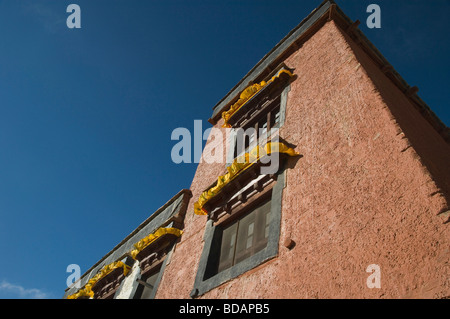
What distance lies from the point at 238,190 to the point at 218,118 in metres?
5.56

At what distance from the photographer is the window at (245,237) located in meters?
5.75

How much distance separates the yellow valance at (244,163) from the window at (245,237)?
2.66ft

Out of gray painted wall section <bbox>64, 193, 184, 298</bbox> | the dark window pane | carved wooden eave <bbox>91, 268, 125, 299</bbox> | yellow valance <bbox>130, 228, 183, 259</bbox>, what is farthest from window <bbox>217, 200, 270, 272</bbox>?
carved wooden eave <bbox>91, 268, 125, 299</bbox>

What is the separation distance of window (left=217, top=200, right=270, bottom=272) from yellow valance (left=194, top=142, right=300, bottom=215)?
81 cm

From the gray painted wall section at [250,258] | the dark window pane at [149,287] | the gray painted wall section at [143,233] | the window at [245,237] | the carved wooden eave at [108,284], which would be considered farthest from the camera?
the carved wooden eave at [108,284]

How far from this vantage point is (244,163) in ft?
22.0

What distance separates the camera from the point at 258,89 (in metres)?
9.45

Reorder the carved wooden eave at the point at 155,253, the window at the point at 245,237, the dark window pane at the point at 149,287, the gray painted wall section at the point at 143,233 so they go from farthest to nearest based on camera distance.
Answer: the gray painted wall section at the point at 143,233, the carved wooden eave at the point at 155,253, the dark window pane at the point at 149,287, the window at the point at 245,237

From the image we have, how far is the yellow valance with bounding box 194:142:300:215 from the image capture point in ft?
19.8

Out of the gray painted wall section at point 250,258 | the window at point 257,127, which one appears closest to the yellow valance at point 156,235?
the gray painted wall section at point 250,258

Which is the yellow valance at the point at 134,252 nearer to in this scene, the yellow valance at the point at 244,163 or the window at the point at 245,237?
the yellow valance at the point at 244,163

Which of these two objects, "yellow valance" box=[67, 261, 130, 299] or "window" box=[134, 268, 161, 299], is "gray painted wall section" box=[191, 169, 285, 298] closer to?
"window" box=[134, 268, 161, 299]

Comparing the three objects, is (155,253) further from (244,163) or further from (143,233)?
(244,163)

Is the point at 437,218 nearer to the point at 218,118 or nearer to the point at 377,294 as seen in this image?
the point at 377,294
